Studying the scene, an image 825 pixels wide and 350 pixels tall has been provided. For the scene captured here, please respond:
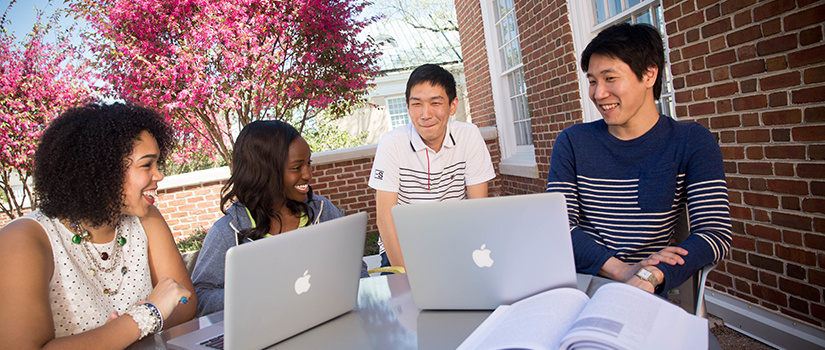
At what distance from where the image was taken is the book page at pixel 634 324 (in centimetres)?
85

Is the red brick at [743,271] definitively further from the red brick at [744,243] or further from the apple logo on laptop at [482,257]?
the apple logo on laptop at [482,257]

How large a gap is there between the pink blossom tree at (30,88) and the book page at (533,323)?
6.90 meters

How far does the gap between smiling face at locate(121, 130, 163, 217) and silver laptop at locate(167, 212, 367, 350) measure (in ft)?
1.57

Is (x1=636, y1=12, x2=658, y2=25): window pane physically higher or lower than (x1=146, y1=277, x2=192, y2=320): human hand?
higher

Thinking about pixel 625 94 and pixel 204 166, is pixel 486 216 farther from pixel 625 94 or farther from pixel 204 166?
pixel 204 166

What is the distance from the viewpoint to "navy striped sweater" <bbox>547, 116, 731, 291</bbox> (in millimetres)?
1700

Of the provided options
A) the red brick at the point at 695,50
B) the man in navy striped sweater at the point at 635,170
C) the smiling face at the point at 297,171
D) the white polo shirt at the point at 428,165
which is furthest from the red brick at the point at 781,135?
the smiling face at the point at 297,171

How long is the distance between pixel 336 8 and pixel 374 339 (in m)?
4.97

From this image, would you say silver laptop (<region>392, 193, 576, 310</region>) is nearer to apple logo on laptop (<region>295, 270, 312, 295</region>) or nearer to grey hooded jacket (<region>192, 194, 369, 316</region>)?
apple logo on laptop (<region>295, 270, 312, 295</region>)

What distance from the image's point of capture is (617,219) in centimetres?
190

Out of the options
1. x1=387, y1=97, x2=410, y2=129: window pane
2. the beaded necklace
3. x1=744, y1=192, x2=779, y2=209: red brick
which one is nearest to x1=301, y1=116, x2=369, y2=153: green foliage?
x1=387, y1=97, x2=410, y2=129: window pane

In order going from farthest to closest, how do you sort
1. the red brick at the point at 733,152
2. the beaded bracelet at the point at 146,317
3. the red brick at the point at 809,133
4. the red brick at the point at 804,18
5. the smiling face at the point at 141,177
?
the red brick at the point at 733,152 → the red brick at the point at 809,133 → the red brick at the point at 804,18 → the smiling face at the point at 141,177 → the beaded bracelet at the point at 146,317

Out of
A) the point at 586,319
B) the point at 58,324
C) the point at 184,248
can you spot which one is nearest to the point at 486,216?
the point at 586,319

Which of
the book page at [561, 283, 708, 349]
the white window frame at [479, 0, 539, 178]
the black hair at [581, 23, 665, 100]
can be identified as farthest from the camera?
the white window frame at [479, 0, 539, 178]
